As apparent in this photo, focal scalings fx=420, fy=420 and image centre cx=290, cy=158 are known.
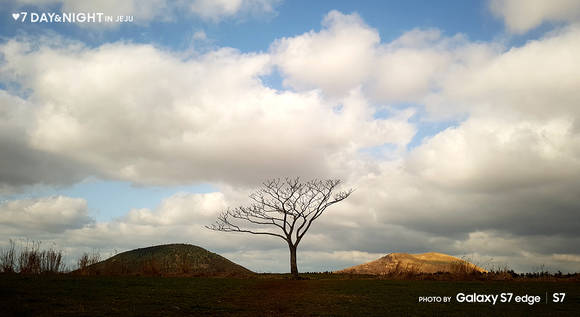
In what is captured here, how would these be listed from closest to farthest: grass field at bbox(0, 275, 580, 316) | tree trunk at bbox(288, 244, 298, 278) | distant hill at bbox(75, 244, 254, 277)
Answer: grass field at bbox(0, 275, 580, 316) → distant hill at bbox(75, 244, 254, 277) → tree trunk at bbox(288, 244, 298, 278)

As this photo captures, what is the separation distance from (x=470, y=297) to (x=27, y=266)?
69.8 feet

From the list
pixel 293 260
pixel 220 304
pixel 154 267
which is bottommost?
pixel 220 304

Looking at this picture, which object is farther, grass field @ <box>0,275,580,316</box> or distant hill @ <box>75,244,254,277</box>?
distant hill @ <box>75,244,254,277</box>

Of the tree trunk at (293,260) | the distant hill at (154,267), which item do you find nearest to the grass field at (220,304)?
the distant hill at (154,267)

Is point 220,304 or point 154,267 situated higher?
point 154,267

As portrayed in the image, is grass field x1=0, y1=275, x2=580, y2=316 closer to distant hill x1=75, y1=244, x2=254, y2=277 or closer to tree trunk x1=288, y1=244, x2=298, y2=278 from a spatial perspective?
distant hill x1=75, y1=244, x2=254, y2=277

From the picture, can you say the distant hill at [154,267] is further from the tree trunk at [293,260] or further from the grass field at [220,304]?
the grass field at [220,304]

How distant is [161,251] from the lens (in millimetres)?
41250

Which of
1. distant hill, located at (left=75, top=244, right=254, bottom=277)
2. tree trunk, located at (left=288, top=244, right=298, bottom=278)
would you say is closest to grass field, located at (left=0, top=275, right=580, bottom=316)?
distant hill, located at (left=75, top=244, right=254, bottom=277)

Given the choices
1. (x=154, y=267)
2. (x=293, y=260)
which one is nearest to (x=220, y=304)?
(x=154, y=267)

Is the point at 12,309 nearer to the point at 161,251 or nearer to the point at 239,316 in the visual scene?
the point at 239,316

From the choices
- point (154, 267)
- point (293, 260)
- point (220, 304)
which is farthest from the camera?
point (293, 260)

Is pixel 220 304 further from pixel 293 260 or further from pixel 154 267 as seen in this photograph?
pixel 293 260

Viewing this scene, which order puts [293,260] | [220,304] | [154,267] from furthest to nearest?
[293,260] → [154,267] → [220,304]
